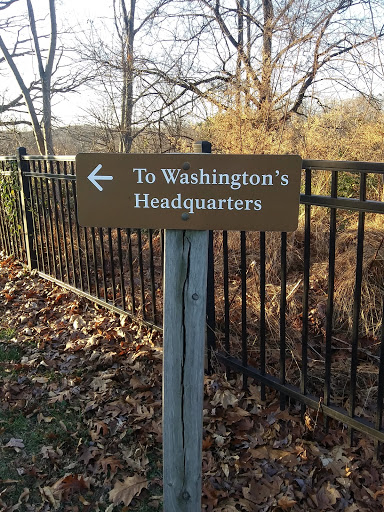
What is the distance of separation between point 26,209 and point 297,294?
3.86 meters

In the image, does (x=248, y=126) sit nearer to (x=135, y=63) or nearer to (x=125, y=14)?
(x=135, y=63)

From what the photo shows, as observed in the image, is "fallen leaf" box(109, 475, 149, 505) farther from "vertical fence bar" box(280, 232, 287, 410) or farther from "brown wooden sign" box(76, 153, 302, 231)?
"brown wooden sign" box(76, 153, 302, 231)

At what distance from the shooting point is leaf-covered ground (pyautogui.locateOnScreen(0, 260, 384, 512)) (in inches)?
90.2

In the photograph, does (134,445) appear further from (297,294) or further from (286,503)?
Result: (297,294)

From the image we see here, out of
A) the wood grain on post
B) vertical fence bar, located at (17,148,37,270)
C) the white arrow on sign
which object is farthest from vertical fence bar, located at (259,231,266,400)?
vertical fence bar, located at (17,148,37,270)

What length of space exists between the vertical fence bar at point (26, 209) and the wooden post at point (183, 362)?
4.66 meters

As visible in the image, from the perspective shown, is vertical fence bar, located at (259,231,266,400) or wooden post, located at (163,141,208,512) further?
vertical fence bar, located at (259,231,266,400)

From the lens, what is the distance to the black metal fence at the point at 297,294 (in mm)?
2439

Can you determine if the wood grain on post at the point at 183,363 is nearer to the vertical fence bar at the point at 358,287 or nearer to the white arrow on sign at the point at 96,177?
the white arrow on sign at the point at 96,177

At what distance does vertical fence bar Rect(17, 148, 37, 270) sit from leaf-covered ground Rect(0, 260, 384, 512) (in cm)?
239

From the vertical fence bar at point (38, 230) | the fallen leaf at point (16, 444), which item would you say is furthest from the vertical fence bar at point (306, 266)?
the vertical fence bar at point (38, 230)

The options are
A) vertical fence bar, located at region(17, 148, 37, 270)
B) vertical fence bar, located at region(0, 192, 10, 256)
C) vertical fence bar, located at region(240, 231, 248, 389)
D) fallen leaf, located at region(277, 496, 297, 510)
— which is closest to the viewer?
fallen leaf, located at region(277, 496, 297, 510)

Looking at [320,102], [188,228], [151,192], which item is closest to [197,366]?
[188,228]

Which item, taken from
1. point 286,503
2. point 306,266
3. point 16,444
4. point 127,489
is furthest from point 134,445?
point 306,266
